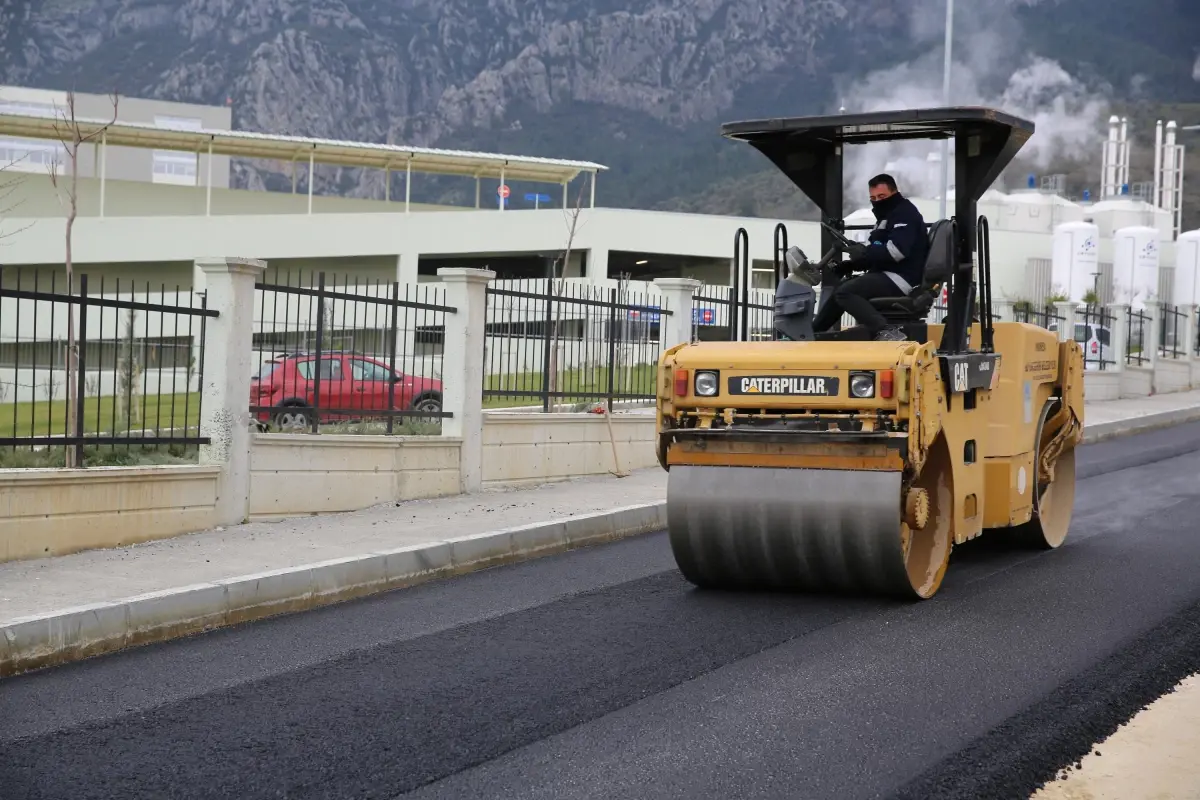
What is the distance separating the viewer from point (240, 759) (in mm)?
5387

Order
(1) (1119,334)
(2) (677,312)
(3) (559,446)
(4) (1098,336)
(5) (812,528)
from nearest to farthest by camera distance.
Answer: (5) (812,528) < (3) (559,446) < (2) (677,312) < (1) (1119,334) < (4) (1098,336)

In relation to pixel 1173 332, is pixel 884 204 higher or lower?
lower

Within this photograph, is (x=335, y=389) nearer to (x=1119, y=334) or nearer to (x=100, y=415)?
(x=100, y=415)

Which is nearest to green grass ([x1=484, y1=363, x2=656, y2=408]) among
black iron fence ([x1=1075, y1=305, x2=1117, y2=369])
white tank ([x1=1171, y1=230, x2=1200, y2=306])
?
black iron fence ([x1=1075, y1=305, x2=1117, y2=369])

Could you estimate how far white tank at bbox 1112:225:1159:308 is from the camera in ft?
209

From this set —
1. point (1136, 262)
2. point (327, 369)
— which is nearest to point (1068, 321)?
point (327, 369)

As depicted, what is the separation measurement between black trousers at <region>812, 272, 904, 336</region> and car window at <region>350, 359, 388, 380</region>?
4951 millimetres

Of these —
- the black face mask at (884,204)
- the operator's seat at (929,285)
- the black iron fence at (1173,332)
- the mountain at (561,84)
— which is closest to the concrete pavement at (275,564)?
the operator's seat at (929,285)

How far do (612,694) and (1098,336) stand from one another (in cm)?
2540

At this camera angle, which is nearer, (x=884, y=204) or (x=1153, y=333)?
(x=884, y=204)

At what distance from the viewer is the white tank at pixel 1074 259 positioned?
203ft

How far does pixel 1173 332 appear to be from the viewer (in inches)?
1278

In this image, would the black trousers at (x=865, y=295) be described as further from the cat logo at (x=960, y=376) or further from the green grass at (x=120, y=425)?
the green grass at (x=120, y=425)

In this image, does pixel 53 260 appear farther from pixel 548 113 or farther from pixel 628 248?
pixel 548 113
